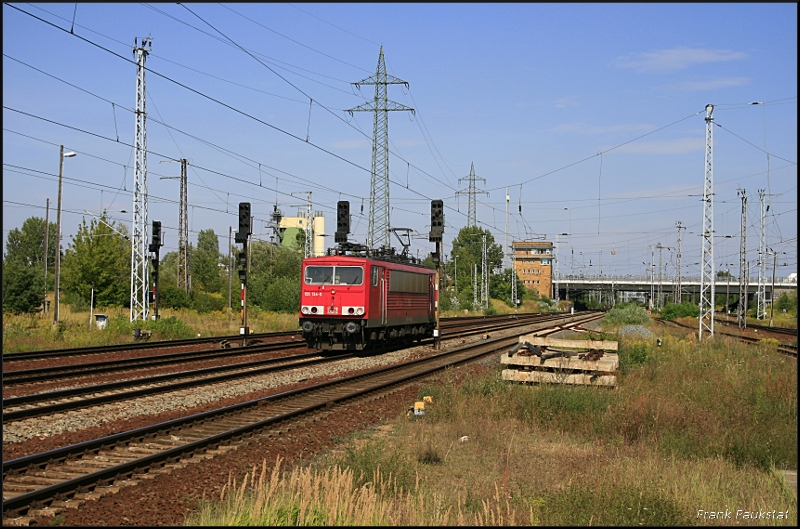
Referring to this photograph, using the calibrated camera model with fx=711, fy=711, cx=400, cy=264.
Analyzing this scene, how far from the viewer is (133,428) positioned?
11.0 m

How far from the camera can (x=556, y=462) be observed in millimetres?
9211

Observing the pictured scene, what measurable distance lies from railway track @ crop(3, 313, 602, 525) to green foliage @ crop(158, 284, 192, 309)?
3476 cm

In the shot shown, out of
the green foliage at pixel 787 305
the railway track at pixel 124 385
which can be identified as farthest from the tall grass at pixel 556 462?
the green foliage at pixel 787 305

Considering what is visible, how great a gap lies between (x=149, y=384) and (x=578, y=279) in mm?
121449

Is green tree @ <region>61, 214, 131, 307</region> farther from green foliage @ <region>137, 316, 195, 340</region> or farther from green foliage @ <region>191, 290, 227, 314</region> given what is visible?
green foliage @ <region>137, 316, 195, 340</region>

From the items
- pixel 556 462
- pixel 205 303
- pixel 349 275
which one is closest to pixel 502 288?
pixel 205 303

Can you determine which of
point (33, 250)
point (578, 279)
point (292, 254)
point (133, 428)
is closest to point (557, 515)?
point (133, 428)

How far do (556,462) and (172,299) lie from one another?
138 feet

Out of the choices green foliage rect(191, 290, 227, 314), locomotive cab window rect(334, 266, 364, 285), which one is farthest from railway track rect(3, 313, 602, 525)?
green foliage rect(191, 290, 227, 314)

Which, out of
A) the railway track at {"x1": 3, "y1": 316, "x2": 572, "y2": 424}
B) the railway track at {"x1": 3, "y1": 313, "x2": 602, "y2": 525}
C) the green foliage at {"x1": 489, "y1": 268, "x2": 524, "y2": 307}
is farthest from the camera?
the green foliage at {"x1": 489, "y1": 268, "x2": 524, "y2": 307}

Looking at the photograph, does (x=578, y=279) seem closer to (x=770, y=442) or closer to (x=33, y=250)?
(x=33, y=250)

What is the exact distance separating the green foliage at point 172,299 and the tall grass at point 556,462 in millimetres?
36527

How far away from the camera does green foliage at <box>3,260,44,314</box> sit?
1753 inches

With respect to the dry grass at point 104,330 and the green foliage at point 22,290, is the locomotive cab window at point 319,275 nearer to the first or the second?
the dry grass at point 104,330
